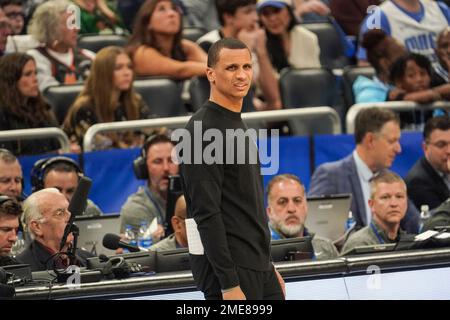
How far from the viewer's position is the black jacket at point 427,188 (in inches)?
328

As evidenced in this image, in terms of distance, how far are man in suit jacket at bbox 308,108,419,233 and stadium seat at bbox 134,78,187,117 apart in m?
1.38

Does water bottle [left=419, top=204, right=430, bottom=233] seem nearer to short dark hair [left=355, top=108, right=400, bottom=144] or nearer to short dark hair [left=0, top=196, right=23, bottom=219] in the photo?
short dark hair [left=355, top=108, right=400, bottom=144]

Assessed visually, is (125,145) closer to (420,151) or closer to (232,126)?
(420,151)

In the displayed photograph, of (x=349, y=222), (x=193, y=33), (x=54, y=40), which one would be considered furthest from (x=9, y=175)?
(x=193, y=33)

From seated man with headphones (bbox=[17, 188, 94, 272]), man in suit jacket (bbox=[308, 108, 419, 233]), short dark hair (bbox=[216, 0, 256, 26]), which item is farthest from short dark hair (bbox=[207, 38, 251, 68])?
short dark hair (bbox=[216, 0, 256, 26])

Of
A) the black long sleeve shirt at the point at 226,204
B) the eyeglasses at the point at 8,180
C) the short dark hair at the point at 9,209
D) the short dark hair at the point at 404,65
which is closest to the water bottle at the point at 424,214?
the short dark hair at the point at 404,65

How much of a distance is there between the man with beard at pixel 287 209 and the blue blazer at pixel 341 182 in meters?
0.78

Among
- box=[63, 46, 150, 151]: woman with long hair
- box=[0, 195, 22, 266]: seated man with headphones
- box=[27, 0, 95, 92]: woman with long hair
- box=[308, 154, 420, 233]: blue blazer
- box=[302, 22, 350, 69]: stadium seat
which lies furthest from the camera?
box=[302, 22, 350, 69]: stadium seat

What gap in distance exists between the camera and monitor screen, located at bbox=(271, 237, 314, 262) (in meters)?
6.18

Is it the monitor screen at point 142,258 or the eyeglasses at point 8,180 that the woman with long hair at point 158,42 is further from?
the monitor screen at point 142,258

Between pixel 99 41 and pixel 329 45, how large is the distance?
6.20 ft

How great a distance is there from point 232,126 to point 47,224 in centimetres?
197

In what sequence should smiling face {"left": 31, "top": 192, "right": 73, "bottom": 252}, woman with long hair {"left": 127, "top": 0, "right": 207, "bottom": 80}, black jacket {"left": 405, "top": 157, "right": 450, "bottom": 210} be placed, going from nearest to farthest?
smiling face {"left": 31, "top": 192, "right": 73, "bottom": 252}, black jacket {"left": 405, "top": 157, "right": 450, "bottom": 210}, woman with long hair {"left": 127, "top": 0, "right": 207, "bottom": 80}

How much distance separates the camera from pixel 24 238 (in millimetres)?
6918
